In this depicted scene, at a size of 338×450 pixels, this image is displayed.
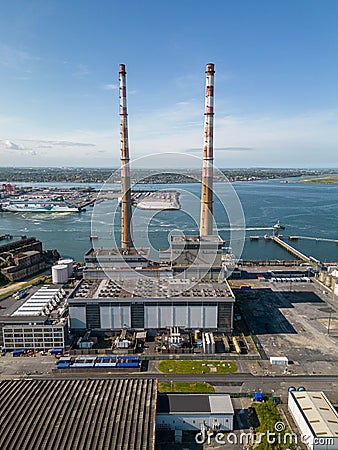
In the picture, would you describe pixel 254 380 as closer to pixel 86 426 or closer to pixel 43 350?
pixel 86 426

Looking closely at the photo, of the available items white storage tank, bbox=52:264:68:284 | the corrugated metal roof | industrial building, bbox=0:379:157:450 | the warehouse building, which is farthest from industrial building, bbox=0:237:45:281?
the corrugated metal roof

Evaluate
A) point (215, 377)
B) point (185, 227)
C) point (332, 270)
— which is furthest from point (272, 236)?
point (215, 377)

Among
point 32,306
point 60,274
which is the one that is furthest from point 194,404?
point 60,274

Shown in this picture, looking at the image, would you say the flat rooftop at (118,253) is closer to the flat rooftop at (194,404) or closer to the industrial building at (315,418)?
the flat rooftop at (194,404)

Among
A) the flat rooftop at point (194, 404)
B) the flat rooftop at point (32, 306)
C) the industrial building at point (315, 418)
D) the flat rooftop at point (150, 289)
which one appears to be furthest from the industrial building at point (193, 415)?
the flat rooftop at point (32, 306)

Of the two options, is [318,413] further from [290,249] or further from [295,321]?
[290,249]
